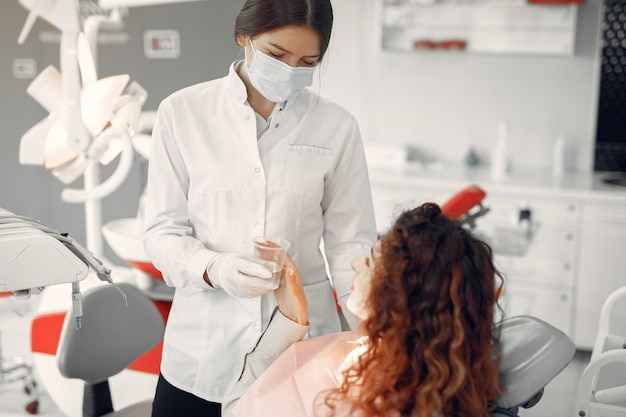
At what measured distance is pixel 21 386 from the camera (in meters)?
3.22

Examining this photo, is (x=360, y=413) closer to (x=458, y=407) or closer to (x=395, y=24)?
(x=458, y=407)

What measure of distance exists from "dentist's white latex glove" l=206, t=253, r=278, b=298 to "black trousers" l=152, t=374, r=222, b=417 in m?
0.31

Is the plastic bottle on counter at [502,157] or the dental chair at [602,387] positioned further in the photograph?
the plastic bottle on counter at [502,157]

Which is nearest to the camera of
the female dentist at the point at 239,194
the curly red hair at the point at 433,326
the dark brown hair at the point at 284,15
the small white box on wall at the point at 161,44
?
the curly red hair at the point at 433,326

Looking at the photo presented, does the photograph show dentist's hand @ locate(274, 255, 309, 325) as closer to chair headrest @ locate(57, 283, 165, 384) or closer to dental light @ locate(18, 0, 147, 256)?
chair headrest @ locate(57, 283, 165, 384)

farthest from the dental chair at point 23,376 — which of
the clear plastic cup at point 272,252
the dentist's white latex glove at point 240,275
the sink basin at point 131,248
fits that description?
the clear plastic cup at point 272,252

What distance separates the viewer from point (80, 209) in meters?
3.34

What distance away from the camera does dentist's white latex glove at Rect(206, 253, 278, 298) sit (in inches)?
54.7

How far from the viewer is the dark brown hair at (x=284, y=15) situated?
1410 millimetres

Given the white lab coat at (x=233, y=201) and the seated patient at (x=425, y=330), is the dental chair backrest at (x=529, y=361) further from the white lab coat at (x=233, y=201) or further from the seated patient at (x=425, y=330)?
the white lab coat at (x=233, y=201)

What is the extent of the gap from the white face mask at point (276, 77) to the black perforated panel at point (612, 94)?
2978mm

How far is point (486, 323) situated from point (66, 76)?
177 centimetres

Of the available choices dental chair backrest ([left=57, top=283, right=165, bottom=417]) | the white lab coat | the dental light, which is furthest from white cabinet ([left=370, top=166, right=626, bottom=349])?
the white lab coat

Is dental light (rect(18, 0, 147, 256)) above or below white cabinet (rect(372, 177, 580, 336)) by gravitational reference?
above
